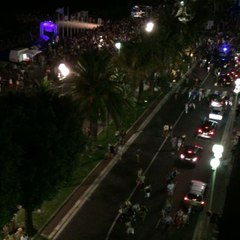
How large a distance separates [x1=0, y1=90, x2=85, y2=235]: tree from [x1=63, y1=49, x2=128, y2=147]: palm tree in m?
10.4

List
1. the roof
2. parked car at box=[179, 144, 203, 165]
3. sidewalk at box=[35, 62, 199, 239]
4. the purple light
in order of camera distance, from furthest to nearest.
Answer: the purple light < parked car at box=[179, 144, 203, 165] < the roof < sidewalk at box=[35, 62, 199, 239]

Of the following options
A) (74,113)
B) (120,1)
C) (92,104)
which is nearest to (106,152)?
(92,104)

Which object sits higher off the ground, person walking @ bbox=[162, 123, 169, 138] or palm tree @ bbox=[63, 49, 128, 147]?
palm tree @ bbox=[63, 49, 128, 147]

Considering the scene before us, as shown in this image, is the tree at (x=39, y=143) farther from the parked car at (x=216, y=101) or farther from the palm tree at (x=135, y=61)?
the parked car at (x=216, y=101)

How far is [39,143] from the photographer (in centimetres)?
2402

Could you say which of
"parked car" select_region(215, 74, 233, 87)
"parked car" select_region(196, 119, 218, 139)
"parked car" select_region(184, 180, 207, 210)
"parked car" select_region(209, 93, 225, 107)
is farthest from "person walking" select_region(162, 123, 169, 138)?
"parked car" select_region(215, 74, 233, 87)

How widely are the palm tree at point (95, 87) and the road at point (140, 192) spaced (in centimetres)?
478

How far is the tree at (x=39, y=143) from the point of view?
73.6ft

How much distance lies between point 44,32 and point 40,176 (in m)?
53.0

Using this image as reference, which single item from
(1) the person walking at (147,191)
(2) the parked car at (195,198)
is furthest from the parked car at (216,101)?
(1) the person walking at (147,191)

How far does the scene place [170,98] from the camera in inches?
2328

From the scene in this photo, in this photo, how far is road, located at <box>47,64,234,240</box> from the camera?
2916 centimetres

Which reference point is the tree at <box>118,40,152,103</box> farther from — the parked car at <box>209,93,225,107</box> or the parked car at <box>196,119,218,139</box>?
the parked car at <box>209,93,225,107</box>

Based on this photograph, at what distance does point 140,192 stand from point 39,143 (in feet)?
40.5
